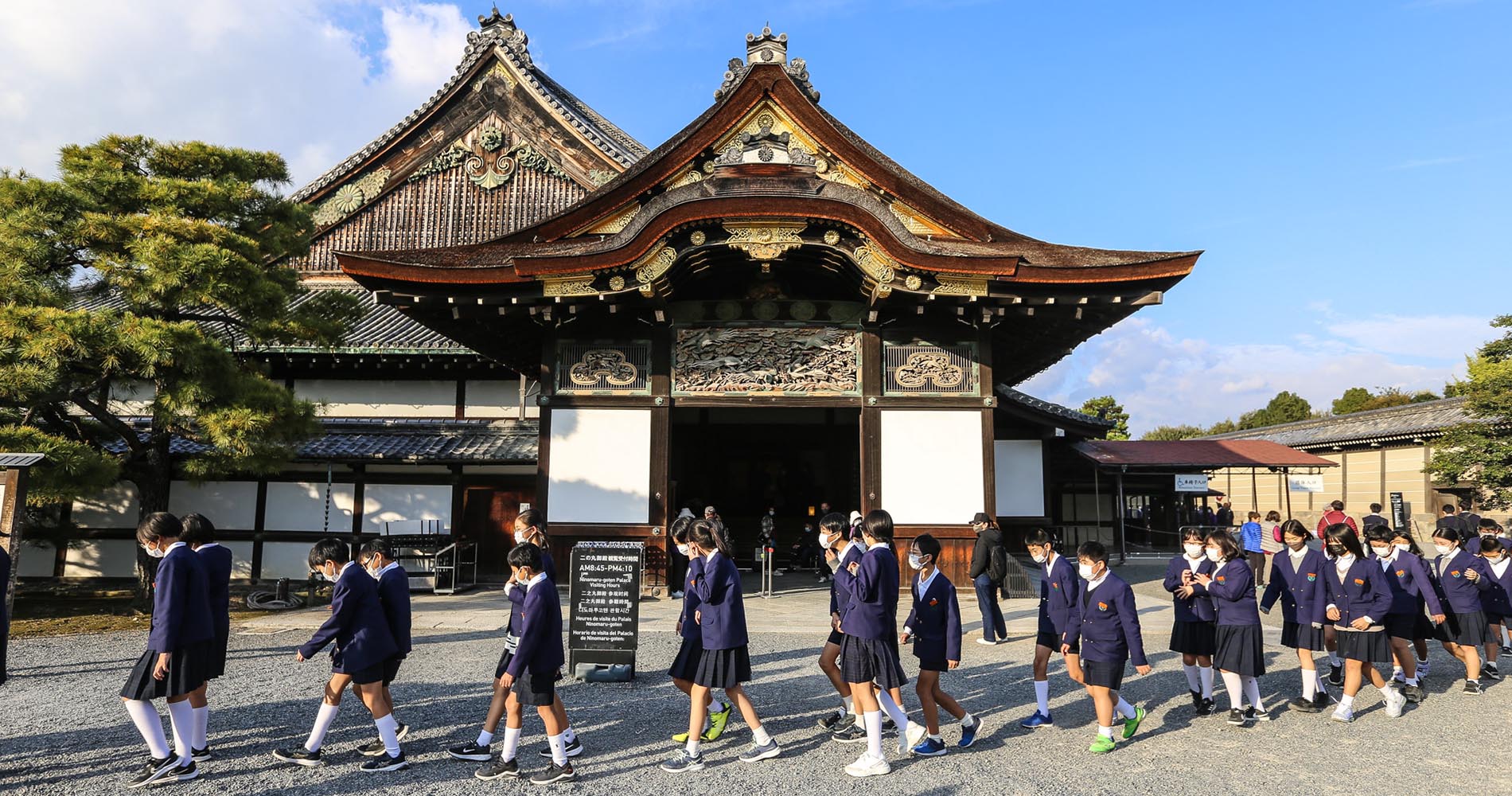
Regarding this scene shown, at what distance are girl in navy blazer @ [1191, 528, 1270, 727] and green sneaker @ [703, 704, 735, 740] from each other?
13.2 ft

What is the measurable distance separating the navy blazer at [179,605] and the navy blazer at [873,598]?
438 centimetres

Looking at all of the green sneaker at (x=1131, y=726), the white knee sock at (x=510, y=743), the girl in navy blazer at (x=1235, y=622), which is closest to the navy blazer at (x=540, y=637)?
the white knee sock at (x=510, y=743)

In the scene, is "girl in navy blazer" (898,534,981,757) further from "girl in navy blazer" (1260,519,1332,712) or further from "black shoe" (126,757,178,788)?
"black shoe" (126,757,178,788)

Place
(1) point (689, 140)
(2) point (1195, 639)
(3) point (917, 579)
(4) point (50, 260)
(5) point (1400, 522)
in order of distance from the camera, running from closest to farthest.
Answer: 1. (3) point (917, 579)
2. (2) point (1195, 639)
3. (4) point (50, 260)
4. (1) point (689, 140)
5. (5) point (1400, 522)

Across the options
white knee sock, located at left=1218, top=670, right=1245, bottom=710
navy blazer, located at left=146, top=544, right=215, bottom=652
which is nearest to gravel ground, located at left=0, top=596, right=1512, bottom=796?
white knee sock, located at left=1218, top=670, right=1245, bottom=710

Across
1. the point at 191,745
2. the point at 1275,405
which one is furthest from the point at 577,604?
the point at 1275,405

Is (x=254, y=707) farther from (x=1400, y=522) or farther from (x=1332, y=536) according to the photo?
(x=1400, y=522)

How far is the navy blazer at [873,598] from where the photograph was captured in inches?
226

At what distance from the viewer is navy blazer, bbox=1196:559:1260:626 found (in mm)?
6742

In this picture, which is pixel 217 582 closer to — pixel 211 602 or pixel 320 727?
pixel 211 602

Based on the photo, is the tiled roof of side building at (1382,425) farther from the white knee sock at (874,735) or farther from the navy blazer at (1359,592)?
the white knee sock at (874,735)

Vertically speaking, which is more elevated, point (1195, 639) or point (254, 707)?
point (1195, 639)

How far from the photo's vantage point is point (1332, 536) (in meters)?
7.28

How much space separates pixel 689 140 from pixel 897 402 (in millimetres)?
5644
